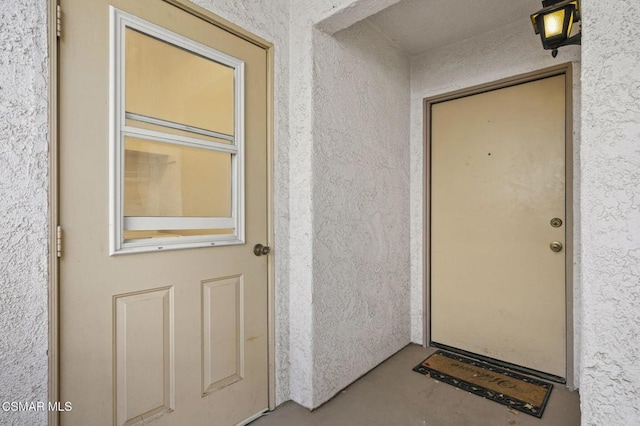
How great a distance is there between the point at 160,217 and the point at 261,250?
21.8 inches

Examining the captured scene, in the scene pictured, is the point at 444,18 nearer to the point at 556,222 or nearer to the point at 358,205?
the point at 358,205

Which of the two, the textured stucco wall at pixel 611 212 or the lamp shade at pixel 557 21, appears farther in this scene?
the lamp shade at pixel 557 21

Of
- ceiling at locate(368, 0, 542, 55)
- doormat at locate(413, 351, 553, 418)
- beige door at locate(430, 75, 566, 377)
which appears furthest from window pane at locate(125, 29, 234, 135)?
doormat at locate(413, 351, 553, 418)

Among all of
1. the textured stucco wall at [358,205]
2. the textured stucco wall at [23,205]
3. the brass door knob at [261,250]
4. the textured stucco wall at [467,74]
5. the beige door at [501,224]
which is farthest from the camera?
→ the beige door at [501,224]

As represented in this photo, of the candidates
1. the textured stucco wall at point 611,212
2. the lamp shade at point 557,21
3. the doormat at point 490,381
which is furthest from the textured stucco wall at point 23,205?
the doormat at point 490,381

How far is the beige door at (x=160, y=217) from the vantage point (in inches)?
46.6

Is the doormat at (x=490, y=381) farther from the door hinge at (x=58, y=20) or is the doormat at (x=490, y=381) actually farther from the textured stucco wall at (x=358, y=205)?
the door hinge at (x=58, y=20)

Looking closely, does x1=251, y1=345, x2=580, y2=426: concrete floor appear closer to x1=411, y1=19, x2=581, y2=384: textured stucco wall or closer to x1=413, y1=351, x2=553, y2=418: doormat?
x1=413, y1=351, x2=553, y2=418: doormat

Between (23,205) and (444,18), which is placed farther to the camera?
Answer: (444,18)

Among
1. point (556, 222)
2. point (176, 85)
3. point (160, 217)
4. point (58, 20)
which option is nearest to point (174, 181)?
point (160, 217)

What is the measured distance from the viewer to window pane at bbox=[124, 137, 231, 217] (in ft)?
4.40

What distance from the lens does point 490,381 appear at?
2154 millimetres

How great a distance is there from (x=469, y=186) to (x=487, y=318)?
3.37ft

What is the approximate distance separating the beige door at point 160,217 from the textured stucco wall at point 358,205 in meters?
0.35
